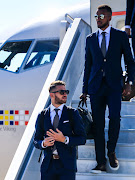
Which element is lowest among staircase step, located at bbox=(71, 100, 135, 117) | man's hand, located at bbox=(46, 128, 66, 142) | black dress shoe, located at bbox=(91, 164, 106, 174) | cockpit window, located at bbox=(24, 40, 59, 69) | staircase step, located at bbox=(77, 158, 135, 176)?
staircase step, located at bbox=(77, 158, 135, 176)

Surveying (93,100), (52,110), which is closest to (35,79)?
(93,100)

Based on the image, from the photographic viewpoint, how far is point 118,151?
14.3 feet

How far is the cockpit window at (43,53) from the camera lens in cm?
715

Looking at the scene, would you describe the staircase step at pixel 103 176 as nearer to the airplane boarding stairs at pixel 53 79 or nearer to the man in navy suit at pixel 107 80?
the man in navy suit at pixel 107 80

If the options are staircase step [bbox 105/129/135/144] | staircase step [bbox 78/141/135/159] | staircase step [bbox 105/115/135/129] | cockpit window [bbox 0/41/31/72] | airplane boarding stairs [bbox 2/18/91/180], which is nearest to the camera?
airplane boarding stairs [bbox 2/18/91/180]

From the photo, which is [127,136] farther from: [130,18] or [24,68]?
[24,68]

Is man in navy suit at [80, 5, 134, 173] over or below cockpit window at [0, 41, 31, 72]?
over

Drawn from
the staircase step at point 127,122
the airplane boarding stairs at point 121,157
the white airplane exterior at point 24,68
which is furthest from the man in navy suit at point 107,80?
the white airplane exterior at point 24,68

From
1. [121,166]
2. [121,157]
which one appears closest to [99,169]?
[121,166]

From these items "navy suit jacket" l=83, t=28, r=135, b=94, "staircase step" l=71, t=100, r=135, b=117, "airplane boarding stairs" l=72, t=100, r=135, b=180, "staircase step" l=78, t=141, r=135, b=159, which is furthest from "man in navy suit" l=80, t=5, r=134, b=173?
"staircase step" l=71, t=100, r=135, b=117

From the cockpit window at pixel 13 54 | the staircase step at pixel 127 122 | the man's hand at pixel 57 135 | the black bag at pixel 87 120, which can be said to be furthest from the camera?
the cockpit window at pixel 13 54

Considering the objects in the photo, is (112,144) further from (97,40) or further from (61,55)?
(61,55)

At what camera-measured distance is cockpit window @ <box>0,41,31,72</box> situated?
7374mm

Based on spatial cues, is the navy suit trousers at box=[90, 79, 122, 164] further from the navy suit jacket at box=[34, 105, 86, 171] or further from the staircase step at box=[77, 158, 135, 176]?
the navy suit jacket at box=[34, 105, 86, 171]
